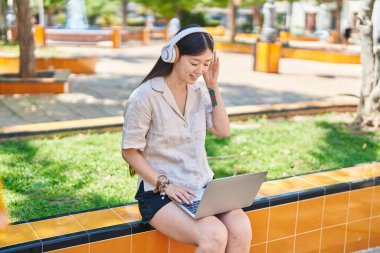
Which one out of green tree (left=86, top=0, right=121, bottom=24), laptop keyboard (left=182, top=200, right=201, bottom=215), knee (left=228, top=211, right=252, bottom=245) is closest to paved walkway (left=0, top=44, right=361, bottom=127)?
laptop keyboard (left=182, top=200, right=201, bottom=215)

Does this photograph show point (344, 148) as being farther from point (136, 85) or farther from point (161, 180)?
point (136, 85)

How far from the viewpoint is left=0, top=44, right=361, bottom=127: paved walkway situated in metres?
8.13

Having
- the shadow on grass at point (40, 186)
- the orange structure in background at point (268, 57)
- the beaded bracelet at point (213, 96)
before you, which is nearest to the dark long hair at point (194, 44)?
the beaded bracelet at point (213, 96)

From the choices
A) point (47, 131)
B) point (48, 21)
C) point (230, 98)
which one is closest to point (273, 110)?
point (230, 98)

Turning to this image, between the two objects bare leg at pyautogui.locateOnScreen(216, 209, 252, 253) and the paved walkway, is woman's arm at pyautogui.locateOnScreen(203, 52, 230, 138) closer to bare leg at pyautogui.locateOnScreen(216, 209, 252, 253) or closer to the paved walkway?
bare leg at pyautogui.locateOnScreen(216, 209, 252, 253)

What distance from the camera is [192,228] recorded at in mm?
2844

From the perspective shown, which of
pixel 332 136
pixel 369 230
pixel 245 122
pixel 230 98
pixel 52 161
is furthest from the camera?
Answer: pixel 230 98

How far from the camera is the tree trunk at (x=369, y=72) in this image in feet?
22.4

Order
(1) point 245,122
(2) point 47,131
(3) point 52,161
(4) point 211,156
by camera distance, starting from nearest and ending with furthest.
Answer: (3) point 52,161 < (4) point 211,156 < (2) point 47,131 < (1) point 245,122

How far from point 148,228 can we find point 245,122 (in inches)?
183

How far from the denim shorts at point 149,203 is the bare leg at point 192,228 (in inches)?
1.0

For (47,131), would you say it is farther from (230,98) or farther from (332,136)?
(230,98)

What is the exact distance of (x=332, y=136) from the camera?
671cm

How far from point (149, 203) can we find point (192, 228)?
289 millimetres
